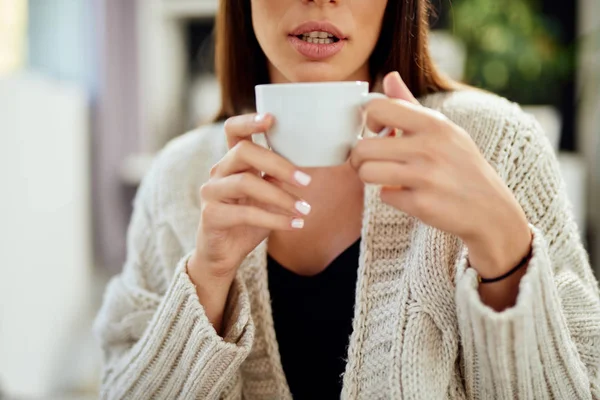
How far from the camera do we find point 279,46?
32.4 inches

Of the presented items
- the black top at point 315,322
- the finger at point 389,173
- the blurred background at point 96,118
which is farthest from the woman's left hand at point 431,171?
the blurred background at point 96,118

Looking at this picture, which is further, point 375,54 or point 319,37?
point 375,54

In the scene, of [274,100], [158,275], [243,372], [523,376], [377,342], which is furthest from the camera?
[158,275]

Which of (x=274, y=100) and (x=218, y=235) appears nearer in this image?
(x=274, y=100)

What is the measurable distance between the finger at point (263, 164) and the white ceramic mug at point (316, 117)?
0.04 feet

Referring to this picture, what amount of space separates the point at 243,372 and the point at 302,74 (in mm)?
471

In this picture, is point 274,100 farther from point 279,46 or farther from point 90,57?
point 90,57

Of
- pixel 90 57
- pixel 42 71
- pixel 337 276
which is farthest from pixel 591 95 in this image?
pixel 42 71

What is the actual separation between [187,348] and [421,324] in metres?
0.32

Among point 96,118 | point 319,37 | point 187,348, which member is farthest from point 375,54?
point 96,118

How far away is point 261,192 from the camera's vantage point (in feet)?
1.94

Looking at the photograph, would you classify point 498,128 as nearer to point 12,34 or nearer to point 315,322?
point 315,322

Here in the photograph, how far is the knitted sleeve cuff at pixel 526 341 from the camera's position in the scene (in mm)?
586

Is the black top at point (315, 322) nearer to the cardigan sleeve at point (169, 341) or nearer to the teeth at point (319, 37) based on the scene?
the cardigan sleeve at point (169, 341)
